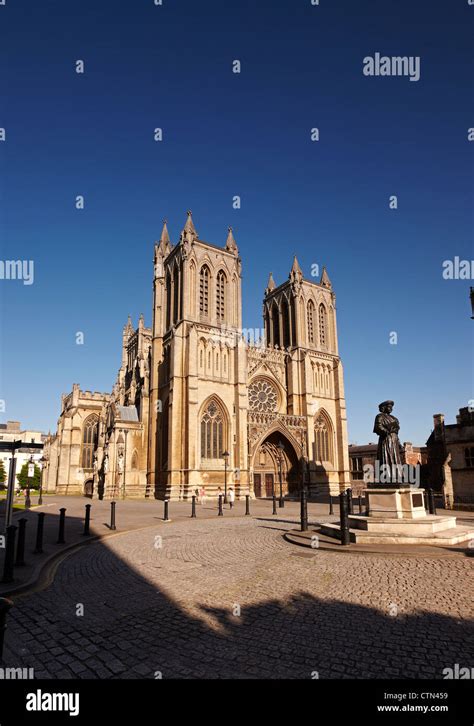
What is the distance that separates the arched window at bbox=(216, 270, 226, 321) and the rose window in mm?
7942

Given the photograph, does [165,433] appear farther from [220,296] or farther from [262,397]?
[220,296]

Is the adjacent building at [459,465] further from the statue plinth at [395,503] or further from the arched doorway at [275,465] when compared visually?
the arched doorway at [275,465]

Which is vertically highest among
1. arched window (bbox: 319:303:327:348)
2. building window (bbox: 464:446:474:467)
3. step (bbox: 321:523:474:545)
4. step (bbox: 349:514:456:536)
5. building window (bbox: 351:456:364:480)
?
arched window (bbox: 319:303:327:348)

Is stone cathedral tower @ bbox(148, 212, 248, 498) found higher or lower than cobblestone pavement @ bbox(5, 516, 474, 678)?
higher

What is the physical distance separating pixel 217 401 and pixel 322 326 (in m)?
18.8

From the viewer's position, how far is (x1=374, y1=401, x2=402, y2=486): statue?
41.5 ft

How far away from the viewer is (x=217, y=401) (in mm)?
38250

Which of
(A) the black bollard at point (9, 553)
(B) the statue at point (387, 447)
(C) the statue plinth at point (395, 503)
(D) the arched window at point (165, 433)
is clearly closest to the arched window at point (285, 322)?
(D) the arched window at point (165, 433)

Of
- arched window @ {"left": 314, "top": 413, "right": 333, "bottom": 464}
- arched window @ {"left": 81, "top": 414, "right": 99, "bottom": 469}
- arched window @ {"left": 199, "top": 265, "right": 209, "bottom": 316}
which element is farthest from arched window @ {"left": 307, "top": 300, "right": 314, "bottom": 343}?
arched window @ {"left": 81, "top": 414, "right": 99, "bottom": 469}

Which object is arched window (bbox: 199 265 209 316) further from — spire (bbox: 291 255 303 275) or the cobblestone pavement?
the cobblestone pavement

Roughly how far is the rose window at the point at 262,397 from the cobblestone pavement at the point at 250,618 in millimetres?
32893

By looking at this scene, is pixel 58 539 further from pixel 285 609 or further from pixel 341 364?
pixel 341 364
